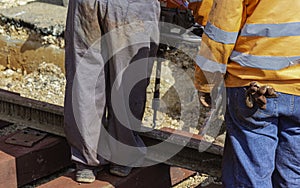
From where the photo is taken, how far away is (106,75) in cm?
404

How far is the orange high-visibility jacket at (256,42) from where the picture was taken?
10.3 feet

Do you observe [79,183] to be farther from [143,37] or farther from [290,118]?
[290,118]

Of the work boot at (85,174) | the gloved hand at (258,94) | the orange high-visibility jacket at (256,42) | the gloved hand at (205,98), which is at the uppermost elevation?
the orange high-visibility jacket at (256,42)

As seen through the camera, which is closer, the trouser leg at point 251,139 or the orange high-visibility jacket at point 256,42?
the orange high-visibility jacket at point 256,42

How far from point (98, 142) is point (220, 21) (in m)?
1.31

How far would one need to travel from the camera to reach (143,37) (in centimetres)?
398

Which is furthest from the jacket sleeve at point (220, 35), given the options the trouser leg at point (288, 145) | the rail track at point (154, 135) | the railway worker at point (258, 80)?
the rail track at point (154, 135)

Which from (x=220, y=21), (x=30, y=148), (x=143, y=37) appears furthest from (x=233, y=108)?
(x=30, y=148)

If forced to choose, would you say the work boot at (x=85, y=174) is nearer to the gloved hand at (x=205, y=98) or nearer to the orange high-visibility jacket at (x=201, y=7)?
the gloved hand at (x=205, y=98)

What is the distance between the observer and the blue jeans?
329 centimetres

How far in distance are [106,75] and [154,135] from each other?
70 centimetres

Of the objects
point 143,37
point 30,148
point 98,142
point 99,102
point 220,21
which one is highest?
point 220,21

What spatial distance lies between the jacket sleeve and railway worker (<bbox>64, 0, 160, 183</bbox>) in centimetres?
72

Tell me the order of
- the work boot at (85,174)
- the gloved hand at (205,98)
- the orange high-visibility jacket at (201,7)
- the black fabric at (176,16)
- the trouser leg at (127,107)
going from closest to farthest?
the gloved hand at (205,98)
the orange high-visibility jacket at (201,7)
the trouser leg at (127,107)
the work boot at (85,174)
the black fabric at (176,16)
